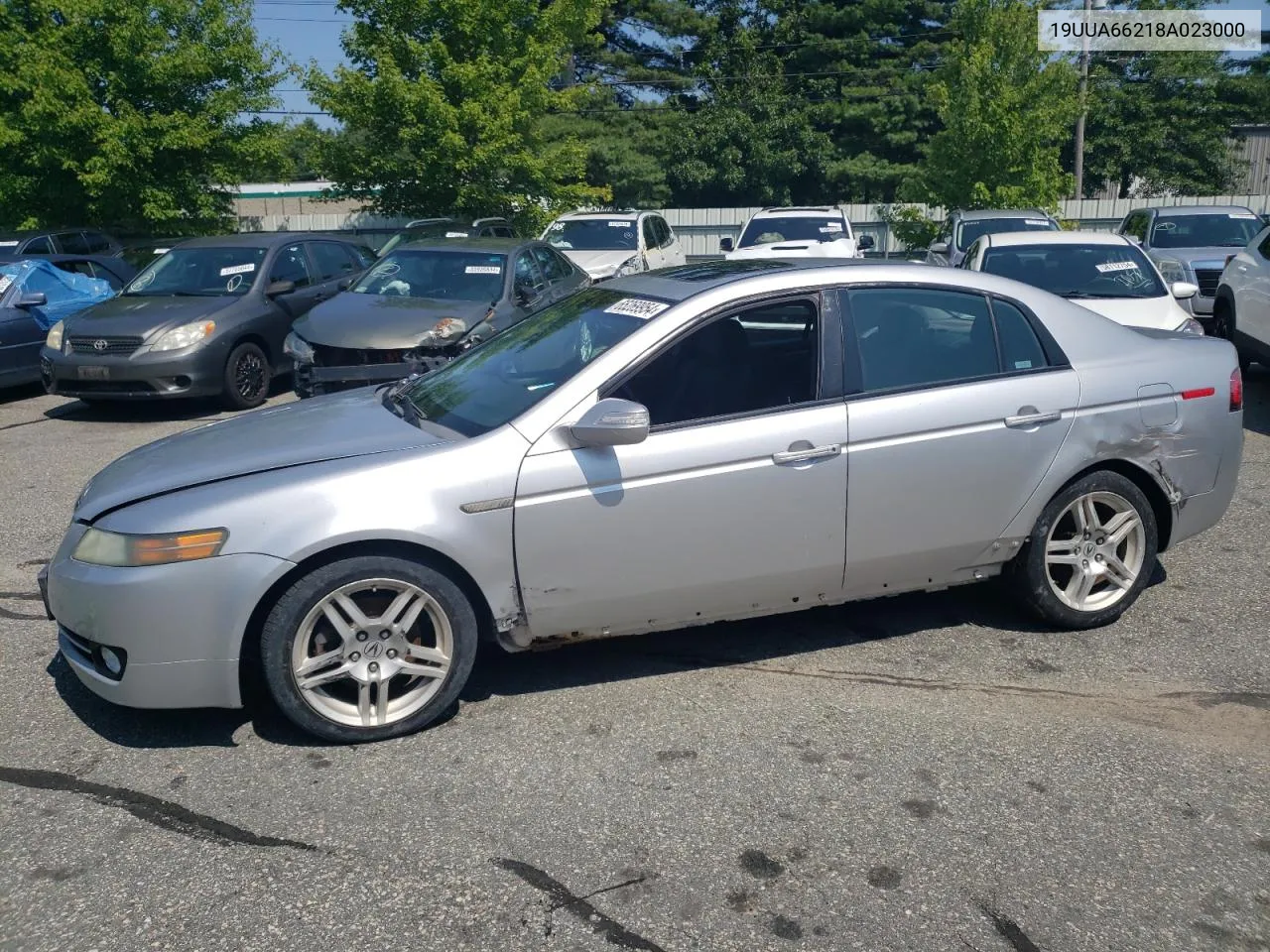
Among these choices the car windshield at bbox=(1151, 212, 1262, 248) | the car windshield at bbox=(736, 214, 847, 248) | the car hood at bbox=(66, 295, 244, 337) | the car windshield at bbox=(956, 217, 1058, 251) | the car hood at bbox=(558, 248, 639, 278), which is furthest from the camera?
the car windshield at bbox=(736, 214, 847, 248)

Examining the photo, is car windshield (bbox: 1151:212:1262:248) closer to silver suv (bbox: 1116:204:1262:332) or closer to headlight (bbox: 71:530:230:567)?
silver suv (bbox: 1116:204:1262:332)

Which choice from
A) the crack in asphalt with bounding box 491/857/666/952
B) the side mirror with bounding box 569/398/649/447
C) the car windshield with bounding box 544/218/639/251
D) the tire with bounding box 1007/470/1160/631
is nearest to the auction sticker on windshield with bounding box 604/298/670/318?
the side mirror with bounding box 569/398/649/447

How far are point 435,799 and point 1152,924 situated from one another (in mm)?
2131

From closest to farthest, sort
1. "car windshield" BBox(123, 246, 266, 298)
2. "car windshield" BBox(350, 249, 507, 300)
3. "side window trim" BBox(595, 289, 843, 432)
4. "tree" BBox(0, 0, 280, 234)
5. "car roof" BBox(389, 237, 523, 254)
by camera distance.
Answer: "side window trim" BBox(595, 289, 843, 432), "car windshield" BBox(350, 249, 507, 300), "car roof" BBox(389, 237, 523, 254), "car windshield" BBox(123, 246, 266, 298), "tree" BBox(0, 0, 280, 234)

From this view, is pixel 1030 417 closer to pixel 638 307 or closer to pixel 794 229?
pixel 638 307

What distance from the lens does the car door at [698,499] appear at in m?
4.17

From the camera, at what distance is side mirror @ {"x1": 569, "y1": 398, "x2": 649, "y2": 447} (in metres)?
4.11

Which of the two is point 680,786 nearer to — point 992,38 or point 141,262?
point 141,262

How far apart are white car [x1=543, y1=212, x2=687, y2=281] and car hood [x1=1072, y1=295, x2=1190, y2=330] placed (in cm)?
815

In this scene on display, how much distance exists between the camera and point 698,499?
4.27 m

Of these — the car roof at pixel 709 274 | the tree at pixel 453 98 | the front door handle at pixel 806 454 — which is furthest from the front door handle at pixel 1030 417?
the tree at pixel 453 98

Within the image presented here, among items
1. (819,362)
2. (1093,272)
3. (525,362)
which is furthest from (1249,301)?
(525,362)

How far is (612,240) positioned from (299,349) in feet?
27.5

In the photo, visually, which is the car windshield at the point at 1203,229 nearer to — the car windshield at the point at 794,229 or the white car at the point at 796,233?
the white car at the point at 796,233
